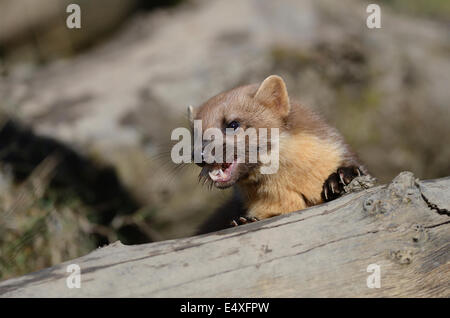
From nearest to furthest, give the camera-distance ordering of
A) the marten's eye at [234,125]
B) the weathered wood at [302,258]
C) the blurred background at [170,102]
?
the weathered wood at [302,258] < the marten's eye at [234,125] < the blurred background at [170,102]

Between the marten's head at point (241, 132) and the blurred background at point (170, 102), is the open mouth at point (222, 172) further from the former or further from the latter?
the blurred background at point (170, 102)

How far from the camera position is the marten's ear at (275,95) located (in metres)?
4.38

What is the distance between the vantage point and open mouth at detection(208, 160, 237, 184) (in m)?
Answer: 4.04

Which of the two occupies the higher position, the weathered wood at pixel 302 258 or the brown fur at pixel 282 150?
the brown fur at pixel 282 150

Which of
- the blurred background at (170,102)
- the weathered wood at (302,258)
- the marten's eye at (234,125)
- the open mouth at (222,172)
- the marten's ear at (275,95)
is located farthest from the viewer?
the blurred background at (170,102)

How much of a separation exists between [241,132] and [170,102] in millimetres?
3129

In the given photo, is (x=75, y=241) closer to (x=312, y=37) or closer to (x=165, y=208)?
(x=165, y=208)

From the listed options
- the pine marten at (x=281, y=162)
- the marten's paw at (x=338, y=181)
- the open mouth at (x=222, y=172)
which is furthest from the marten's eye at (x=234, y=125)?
the marten's paw at (x=338, y=181)

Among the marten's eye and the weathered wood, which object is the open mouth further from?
the weathered wood

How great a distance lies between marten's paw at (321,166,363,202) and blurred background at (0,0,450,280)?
7.09ft

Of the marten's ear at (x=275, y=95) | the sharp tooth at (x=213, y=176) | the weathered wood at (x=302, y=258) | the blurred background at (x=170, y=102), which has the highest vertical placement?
the blurred background at (x=170, y=102)

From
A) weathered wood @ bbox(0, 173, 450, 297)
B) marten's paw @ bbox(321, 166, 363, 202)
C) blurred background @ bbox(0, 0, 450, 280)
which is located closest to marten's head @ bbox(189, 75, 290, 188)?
marten's paw @ bbox(321, 166, 363, 202)
